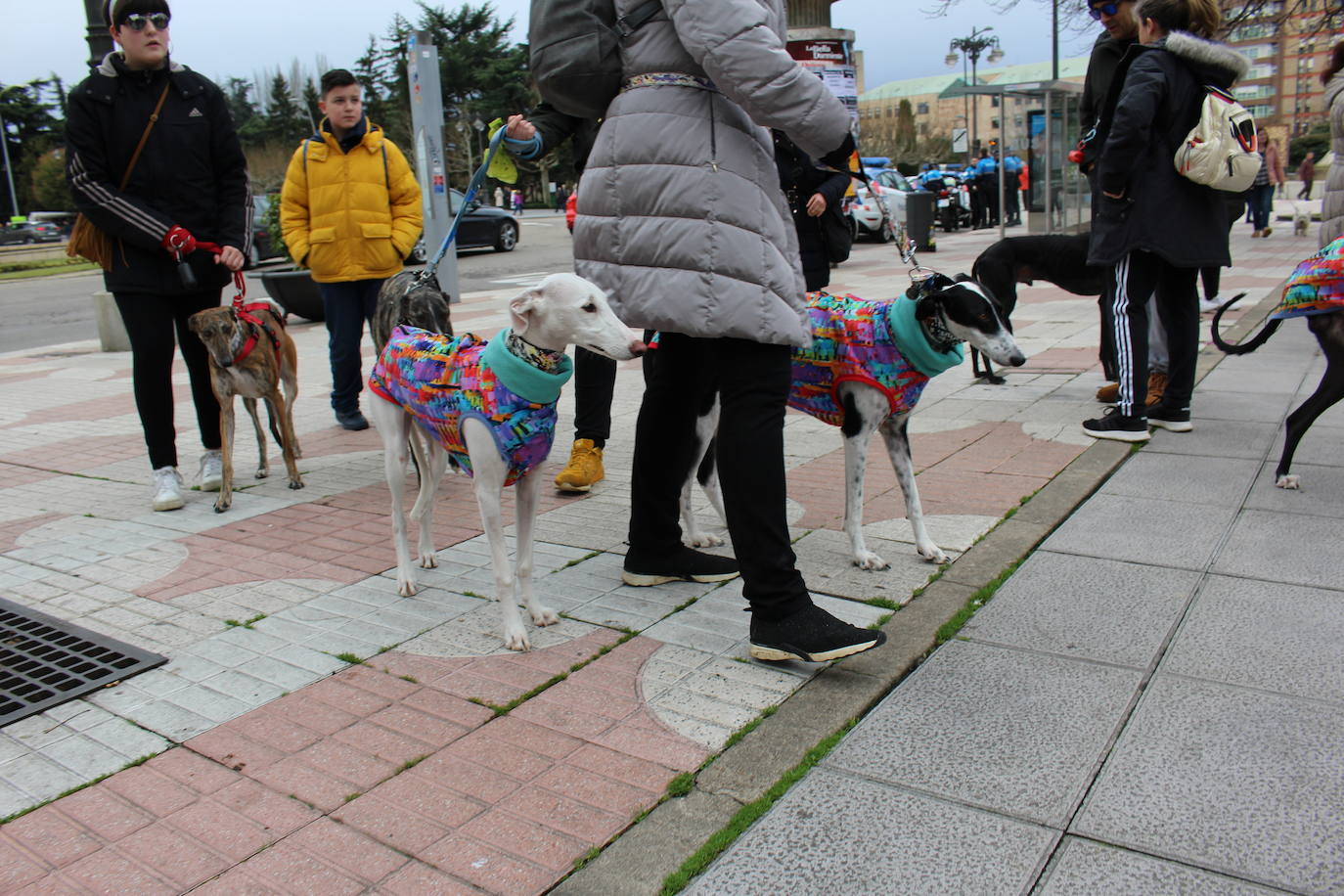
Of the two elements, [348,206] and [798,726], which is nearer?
[798,726]

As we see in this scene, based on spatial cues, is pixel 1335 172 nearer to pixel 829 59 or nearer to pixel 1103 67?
pixel 1103 67

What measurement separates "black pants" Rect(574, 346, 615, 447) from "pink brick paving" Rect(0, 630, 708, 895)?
7.62ft

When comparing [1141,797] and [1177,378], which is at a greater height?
[1177,378]

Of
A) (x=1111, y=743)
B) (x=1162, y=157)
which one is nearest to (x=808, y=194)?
(x=1162, y=157)

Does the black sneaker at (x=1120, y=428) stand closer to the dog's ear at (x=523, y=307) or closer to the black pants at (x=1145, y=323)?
the black pants at (x=1145, y=323)

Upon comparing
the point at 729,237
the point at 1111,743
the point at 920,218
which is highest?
the point at 920,218

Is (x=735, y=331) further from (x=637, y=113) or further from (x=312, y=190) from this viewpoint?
(x=312, y=190)

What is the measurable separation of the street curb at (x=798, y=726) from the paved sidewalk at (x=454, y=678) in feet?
0.09

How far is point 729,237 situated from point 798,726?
4.47 feet

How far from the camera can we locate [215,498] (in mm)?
5445

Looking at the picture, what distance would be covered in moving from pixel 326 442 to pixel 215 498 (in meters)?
→ 1.29

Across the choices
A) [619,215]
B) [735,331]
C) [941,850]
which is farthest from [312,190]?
[941,850]

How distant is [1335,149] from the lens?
19.9ft

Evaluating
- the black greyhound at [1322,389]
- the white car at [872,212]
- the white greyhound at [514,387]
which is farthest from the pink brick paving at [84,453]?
the white car at [872,212]
